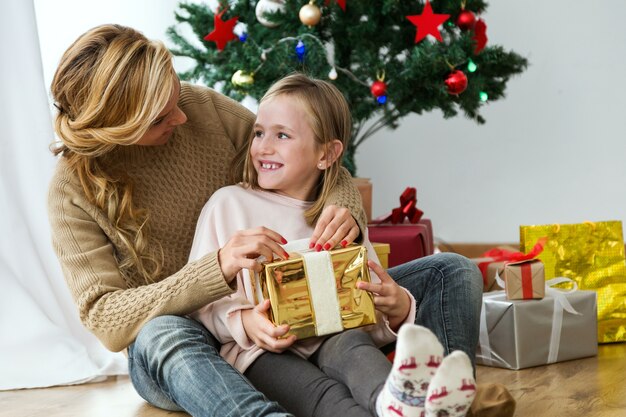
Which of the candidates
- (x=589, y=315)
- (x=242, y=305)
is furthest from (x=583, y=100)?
(x=242, y=305)

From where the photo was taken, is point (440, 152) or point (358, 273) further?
point (440, 152)

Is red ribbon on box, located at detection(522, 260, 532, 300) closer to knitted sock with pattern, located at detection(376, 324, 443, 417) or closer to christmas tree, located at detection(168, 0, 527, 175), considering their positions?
christmas tree, located at detection(168, 0, 527, 175)

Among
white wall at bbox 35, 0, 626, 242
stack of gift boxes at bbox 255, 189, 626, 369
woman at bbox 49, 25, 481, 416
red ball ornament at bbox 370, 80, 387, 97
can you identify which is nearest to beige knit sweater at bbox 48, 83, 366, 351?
woman at bbox 49, 25, 481, 416

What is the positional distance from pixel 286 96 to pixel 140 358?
21.4 inches

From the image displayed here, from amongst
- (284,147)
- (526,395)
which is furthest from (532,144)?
(284,147)

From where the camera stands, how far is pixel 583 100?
10.4ft

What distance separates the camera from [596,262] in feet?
6.98

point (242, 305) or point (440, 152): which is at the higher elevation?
point (440, 152)

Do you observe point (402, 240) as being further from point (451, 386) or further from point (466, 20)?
point (451, 386)

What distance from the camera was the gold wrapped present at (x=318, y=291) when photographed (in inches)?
49.4

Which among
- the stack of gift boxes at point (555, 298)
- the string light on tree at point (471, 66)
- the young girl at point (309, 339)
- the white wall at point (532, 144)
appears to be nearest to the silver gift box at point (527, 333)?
the stack of gift boxes at point (555, 298)

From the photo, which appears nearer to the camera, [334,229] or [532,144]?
[334,229]

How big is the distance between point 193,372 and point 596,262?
132 cm

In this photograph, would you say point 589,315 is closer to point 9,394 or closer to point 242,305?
point 242,305
